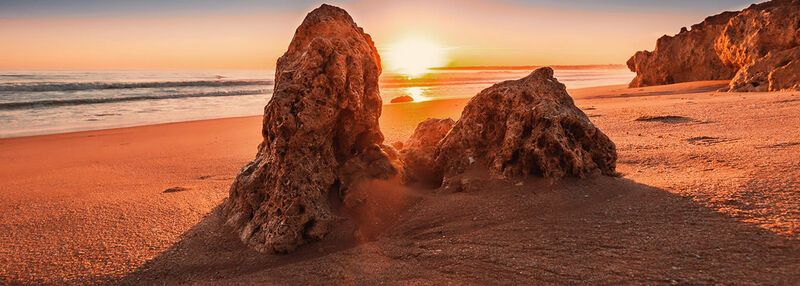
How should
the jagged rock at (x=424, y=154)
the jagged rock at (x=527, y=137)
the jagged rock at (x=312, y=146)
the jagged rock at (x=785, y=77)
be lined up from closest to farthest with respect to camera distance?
the jagged rock at (x=312, y=146) < the jagged rock at (x=527, y=137) < the jagged rock at (x=424, y=154) < the jagged rock at (x=785, y=77)

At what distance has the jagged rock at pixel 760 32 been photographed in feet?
42.5

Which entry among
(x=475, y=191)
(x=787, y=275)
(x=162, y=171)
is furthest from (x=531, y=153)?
(x=162, y=171)

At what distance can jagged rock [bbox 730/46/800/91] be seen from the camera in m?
11.2

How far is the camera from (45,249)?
12.2ft

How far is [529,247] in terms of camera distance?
2920 millimetres

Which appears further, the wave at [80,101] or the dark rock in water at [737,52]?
the wave at [80,101]

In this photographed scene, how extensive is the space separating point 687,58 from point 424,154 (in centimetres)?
1955

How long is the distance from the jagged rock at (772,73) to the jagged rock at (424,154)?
415 inches

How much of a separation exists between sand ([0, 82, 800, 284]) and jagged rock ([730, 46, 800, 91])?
7.41 meters

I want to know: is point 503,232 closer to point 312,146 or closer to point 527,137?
point 527,137

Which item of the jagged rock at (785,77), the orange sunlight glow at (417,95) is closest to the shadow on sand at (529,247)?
the jagged rock at (785,77)

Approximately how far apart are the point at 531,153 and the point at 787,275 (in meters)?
1.91

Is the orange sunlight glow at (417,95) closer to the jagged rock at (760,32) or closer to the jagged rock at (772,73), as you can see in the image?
the jagged rock at (760,32)

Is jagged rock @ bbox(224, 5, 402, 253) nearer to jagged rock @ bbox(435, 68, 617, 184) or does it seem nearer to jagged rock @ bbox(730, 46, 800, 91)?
jagged rock @ bbox(435, 68, 617, 184)
